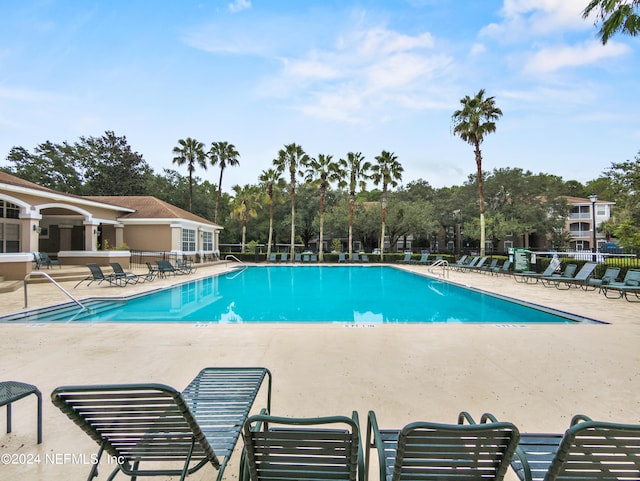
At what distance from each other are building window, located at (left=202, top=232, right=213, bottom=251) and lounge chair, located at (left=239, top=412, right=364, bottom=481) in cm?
2709

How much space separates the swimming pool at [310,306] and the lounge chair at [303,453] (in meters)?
5.96

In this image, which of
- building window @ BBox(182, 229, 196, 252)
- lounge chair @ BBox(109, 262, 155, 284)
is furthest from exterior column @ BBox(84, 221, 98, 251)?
building window @ BBox(182, 229, 196, 252)

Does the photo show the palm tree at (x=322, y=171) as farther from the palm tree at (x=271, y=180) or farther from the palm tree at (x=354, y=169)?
the palm tree at (x=271, y=180)

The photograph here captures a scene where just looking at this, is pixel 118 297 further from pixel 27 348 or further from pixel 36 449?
pixel 36 449

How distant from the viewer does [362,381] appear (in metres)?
4.06

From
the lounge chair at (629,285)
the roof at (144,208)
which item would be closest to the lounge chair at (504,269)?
the lounge chair at (629,285)

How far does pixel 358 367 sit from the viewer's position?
179 inches

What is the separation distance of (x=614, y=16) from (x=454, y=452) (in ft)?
30.8

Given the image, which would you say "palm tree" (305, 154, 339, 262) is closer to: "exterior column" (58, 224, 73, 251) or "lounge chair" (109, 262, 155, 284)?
"lounge chair" (109, 262, 155, 284)

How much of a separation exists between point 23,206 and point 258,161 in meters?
23.3

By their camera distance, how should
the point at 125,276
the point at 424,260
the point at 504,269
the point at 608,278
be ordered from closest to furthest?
1. the point at 608,278
2. the point at 125,276
3. the point at 504,269
4. the point at 424,260

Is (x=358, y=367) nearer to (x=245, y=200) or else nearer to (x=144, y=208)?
(x=144, y=208)

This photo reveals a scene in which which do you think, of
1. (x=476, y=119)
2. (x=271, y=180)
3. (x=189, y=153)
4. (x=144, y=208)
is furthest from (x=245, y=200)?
(x=476, y=119)

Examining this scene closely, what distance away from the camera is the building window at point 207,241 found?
89.5 feet
